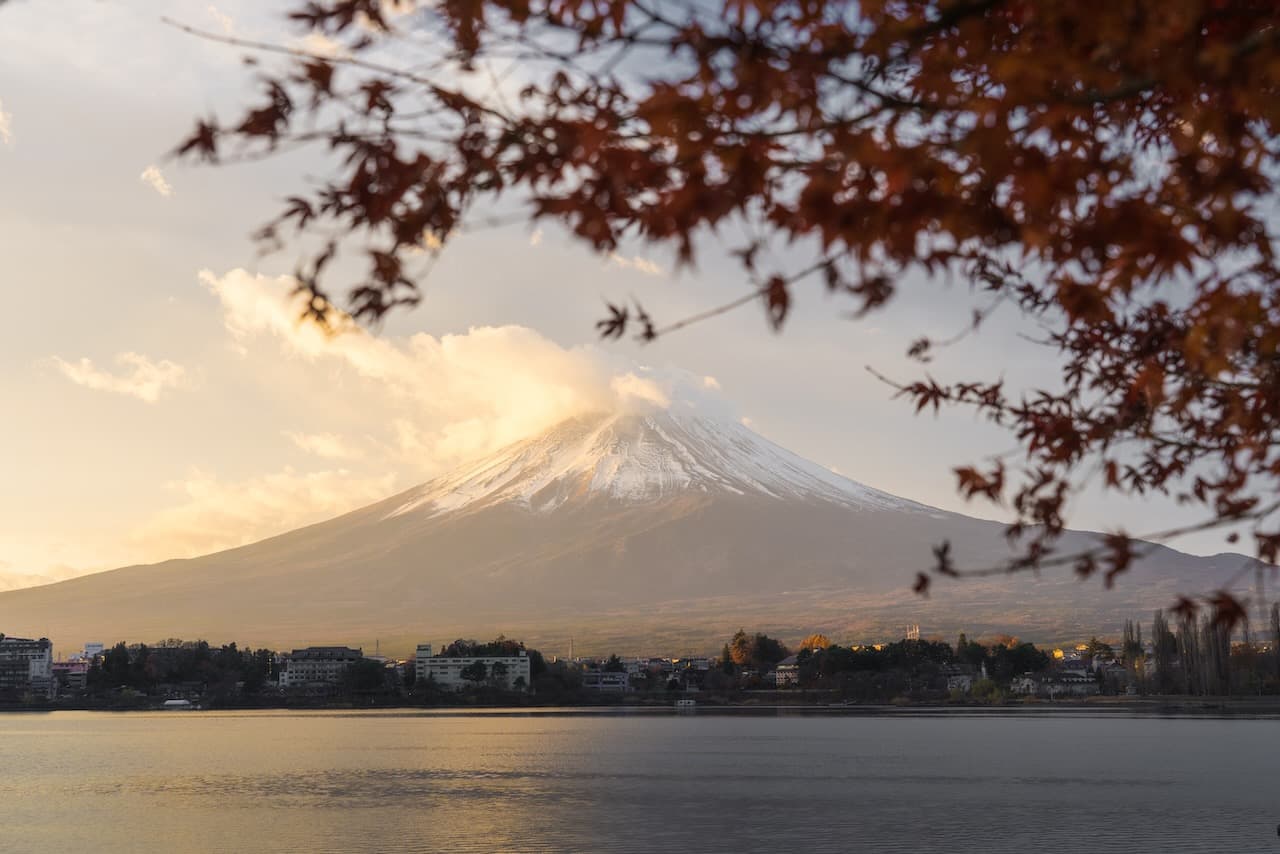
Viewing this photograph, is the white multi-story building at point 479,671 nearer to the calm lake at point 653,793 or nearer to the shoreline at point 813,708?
the shoreline at point 813,708

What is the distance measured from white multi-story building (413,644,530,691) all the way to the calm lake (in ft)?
275

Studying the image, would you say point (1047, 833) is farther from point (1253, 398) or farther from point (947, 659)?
point (947, 659)

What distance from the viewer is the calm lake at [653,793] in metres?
34.9

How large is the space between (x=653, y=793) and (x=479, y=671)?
136017 mm

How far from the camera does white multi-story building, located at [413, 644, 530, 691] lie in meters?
181

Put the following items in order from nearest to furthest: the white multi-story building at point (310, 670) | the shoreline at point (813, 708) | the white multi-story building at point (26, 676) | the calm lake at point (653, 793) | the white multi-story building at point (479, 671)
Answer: the calm lake at point (653, 793), the shoreline at point (813, 708), the white multi-story building at point (479, 671), the white multi-story building at point (310, 670), the white multi-story building at point (26, 676)

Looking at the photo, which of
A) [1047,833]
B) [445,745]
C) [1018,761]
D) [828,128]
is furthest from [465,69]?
[445,745]

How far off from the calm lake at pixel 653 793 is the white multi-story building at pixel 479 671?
83.9m

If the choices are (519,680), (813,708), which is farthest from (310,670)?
(813,708)

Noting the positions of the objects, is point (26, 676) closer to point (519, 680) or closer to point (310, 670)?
point (310, 670)

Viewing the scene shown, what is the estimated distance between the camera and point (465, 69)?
16.9 ft

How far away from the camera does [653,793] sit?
1908 inches

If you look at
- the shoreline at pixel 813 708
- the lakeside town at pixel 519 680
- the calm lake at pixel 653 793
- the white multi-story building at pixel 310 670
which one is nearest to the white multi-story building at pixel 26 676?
the lakeside town at pixel 519 680

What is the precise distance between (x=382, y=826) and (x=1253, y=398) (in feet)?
115
